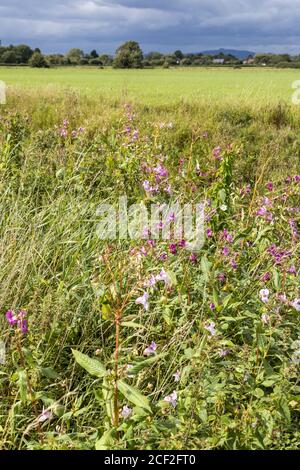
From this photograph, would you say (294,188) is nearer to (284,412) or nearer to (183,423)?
(284,412)

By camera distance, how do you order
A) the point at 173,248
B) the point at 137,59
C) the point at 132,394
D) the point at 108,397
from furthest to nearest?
the point at 137,59 → the point at 173,248 → the point at 108,397 → the point at 132,394

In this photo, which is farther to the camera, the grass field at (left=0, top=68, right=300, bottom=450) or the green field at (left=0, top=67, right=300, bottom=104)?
the green field at (left=0, top=67, right=300, bottom=104)

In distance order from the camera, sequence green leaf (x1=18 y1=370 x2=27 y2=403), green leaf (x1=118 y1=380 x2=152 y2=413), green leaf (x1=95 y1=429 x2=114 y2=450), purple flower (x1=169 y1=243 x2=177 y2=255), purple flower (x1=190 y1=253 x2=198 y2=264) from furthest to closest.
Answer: purple flower (x1=190 y1=253 x2=198 y2=264), purple flower (x1=169 y1=243 x2=177 y2=255), green leaf (x1=18 y1=370 x2=27 y2=403), green leaf (x1=95 y1=429 x2=114 y2=450), green leaf (x1=118 y1=380 x2=152 y2=413)

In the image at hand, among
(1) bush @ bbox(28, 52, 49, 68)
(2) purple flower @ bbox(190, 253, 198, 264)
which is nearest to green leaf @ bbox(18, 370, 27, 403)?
(2) purple flower @ bbox(190, 253, 198, 264)

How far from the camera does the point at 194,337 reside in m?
2.30

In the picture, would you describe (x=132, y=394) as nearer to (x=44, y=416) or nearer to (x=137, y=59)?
(x=44, y=416)

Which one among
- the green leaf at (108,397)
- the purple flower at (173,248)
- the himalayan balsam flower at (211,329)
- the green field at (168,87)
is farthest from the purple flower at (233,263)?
the green field at (168,87)

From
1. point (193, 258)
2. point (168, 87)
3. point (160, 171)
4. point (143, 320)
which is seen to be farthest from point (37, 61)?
point (143, 320)

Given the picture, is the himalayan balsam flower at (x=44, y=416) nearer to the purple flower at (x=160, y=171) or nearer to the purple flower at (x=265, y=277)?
the purple flower at (x=265, y=277)

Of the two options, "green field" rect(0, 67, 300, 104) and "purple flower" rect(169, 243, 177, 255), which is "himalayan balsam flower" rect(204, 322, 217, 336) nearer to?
"purple flower" rect(169, 243, 177, 255)

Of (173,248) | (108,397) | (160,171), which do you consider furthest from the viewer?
(160,171)

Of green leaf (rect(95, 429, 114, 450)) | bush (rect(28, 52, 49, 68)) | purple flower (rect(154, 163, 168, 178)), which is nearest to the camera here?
green leaf (rect(95, 429, 114, 450))

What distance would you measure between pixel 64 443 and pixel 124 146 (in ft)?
9.85

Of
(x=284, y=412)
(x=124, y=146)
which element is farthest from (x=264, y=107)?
(x=284, y=412)
